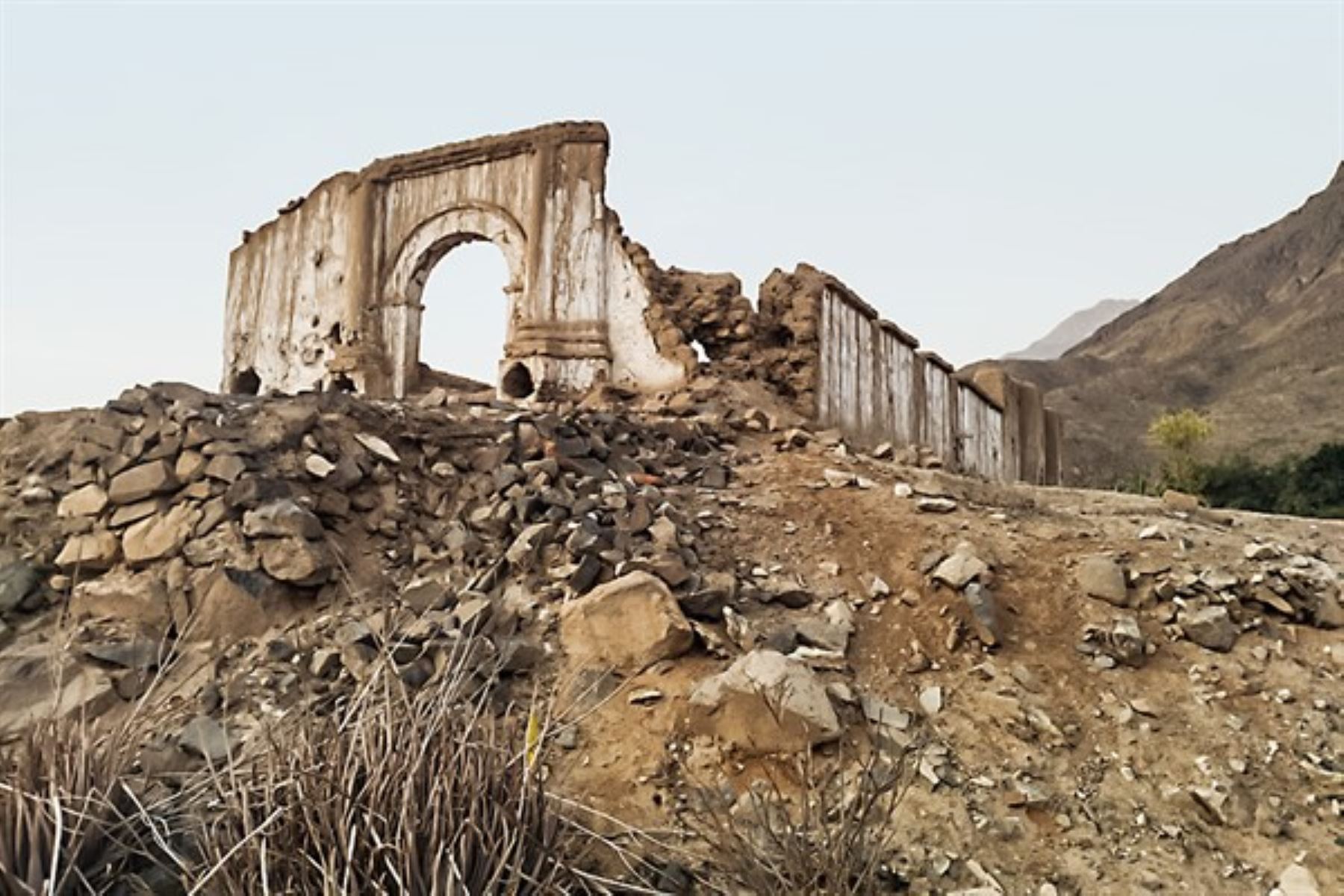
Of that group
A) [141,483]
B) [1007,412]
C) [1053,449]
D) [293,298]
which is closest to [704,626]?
[141,483]

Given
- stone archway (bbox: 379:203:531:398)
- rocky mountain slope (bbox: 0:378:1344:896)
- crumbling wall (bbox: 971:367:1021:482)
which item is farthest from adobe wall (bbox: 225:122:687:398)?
crumbling wall (bbox: 971:367:1021:482)

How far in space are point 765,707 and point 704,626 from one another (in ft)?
2.28

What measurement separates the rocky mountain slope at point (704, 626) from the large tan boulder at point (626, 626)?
0.04 feet

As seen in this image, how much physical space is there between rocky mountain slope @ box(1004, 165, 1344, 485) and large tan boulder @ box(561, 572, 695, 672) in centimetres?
2245

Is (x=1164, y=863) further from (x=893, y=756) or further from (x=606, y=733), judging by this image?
(x=606, y=733)

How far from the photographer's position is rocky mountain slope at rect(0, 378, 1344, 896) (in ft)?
9.05

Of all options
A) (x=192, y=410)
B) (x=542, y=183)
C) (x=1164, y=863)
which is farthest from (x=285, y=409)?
(x=542, y=183)

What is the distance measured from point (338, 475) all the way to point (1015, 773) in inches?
134

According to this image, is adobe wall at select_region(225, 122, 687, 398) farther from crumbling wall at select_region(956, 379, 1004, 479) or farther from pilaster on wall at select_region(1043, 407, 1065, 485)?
pilaster on wall at select_region(1043, 407, 1065, 485)

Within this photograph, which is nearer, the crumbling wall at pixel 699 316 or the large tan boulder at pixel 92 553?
the large tan boulder at pixel 92 553

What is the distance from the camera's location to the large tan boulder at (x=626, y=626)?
3471 mm

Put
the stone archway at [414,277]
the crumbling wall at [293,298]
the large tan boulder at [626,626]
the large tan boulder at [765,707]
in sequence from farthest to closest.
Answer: the crumbling wall at [293,298] → the stone archway at [414,277] → the large tan boulder at [626,626] → the large tan boulder at [765,707]

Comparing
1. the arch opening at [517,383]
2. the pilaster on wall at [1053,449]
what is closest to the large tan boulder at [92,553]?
the arch opening at [517,383]

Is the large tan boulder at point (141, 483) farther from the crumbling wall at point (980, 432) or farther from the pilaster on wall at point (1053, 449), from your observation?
the pilaster on wall at point (1053, 449)
